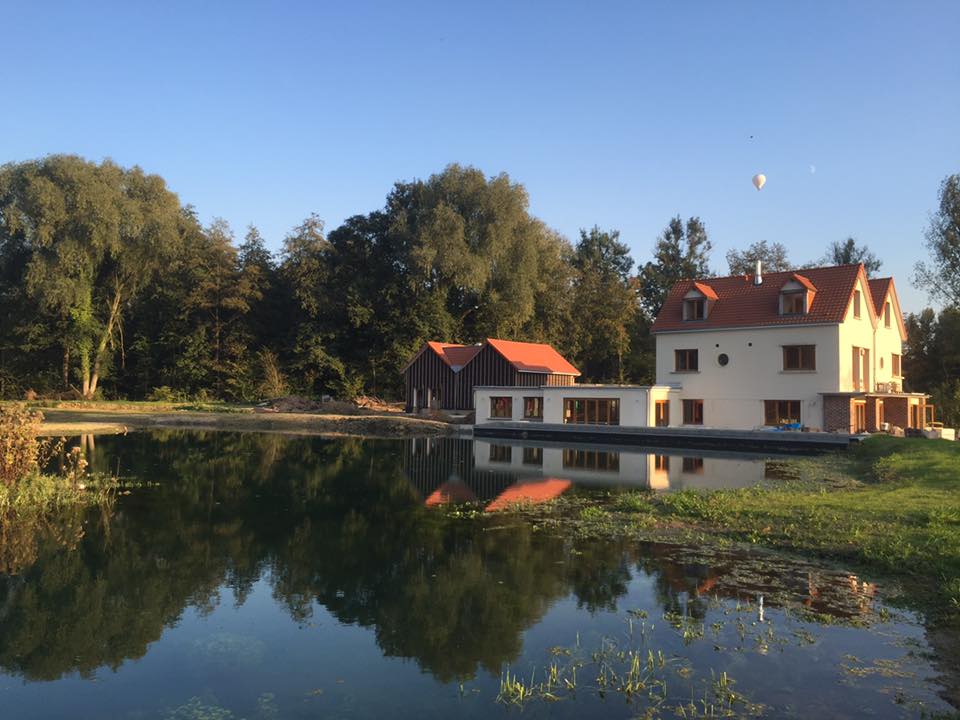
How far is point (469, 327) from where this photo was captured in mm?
56406

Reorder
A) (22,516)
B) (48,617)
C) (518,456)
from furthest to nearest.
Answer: (518,456), (22,516), (48,617)

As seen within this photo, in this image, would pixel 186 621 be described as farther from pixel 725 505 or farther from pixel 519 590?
pixel 725 505

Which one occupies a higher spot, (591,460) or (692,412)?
(692,412)

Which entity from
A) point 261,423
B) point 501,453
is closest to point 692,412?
point 501,453

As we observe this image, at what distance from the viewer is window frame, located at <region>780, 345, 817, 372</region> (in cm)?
3091

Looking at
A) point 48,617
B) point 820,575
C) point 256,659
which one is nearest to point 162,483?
point 48,617

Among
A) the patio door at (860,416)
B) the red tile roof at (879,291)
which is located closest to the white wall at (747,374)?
the patio door at (860,416)

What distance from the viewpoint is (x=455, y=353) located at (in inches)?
1785

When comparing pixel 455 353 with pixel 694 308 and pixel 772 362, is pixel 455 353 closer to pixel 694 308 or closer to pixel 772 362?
pixel 694 308

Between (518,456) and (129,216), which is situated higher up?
(129,216)

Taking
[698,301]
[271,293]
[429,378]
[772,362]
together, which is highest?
[271,293]

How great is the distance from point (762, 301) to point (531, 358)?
1420 cm

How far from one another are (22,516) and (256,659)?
8.33 m

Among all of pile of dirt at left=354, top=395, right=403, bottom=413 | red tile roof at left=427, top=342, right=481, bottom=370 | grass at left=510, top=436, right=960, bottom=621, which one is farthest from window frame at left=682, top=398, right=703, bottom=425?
pile of dirt at left=354, top=395, right=403, bottom=413
